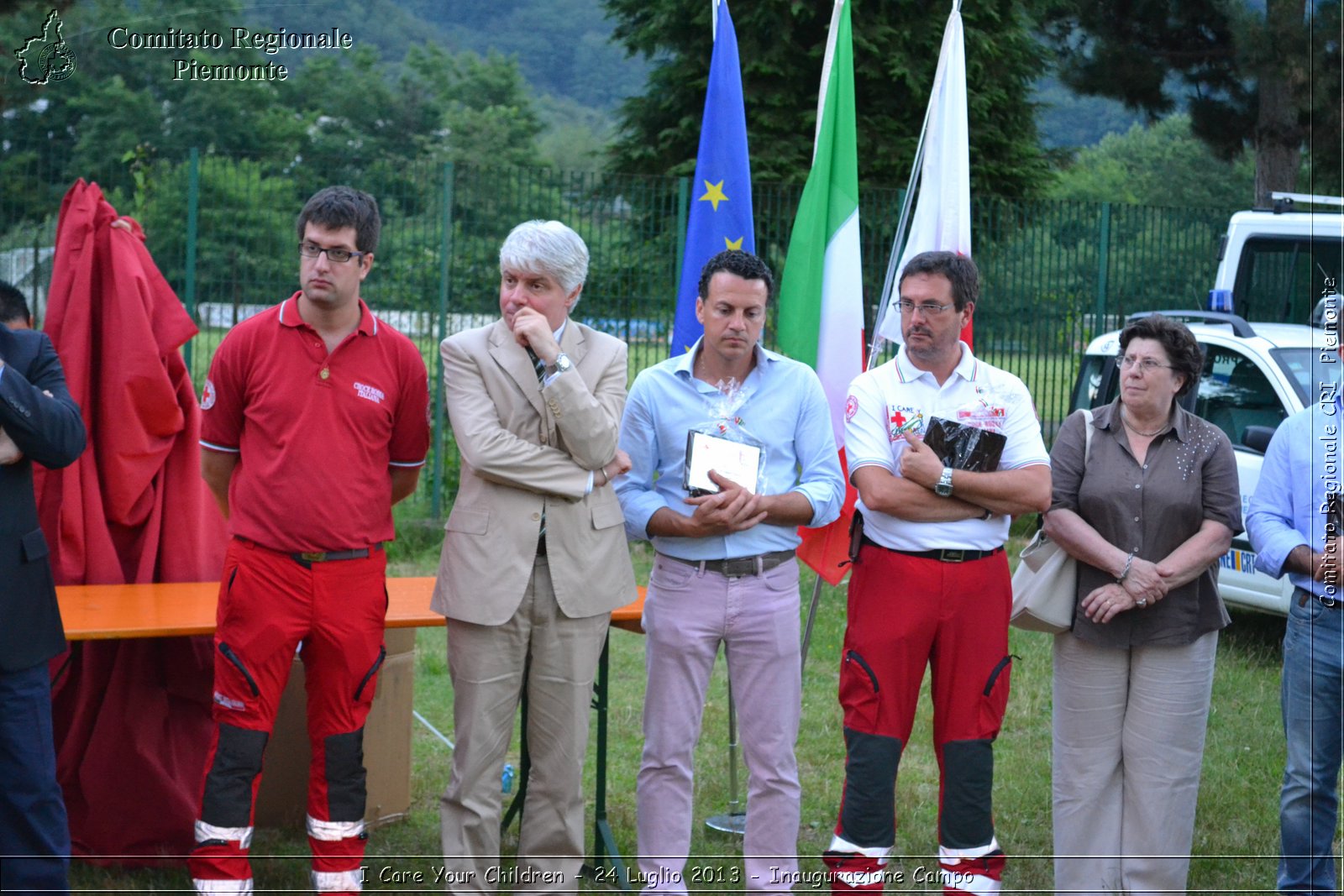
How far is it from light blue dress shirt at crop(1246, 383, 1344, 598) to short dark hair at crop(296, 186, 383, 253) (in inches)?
113

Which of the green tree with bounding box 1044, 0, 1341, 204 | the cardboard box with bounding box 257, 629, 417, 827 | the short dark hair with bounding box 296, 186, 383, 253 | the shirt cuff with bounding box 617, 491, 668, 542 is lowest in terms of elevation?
the cardboard box with bounding box 257, 629, 417, 827

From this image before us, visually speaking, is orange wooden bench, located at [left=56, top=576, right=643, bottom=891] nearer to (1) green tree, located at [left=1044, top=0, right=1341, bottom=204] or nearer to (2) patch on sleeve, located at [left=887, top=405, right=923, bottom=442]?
(2) patch on sleeve, located at [left=887, top=405, right=923, bottom=442]

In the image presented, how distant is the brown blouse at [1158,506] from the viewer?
4.07 m

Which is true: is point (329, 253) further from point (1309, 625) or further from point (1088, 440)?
point (1309, 625)

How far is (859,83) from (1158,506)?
15.1 m

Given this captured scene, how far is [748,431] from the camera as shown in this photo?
4105 millimetres

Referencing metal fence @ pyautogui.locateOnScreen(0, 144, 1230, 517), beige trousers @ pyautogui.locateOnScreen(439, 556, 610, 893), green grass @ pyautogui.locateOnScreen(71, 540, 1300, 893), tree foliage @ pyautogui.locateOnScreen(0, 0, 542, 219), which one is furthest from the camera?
tree foliage @ pyautogui.locateOnScreen(0, 0, 542, 219)

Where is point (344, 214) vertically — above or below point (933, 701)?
above

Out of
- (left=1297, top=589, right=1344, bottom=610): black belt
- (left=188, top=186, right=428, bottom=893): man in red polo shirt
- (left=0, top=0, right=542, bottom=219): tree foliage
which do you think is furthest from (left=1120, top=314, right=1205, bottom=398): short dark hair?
(left=0, top=0, right=542, bottom=219): tree foliage

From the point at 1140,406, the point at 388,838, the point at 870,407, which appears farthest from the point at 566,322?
the point at 388,838

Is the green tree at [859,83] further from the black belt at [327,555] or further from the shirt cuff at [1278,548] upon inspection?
the black belt at [327,555]

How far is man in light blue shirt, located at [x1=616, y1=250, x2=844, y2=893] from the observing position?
4023 mm

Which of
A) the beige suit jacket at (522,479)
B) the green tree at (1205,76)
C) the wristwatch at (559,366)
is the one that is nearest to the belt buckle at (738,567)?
the beige suit jacket at (522,479)

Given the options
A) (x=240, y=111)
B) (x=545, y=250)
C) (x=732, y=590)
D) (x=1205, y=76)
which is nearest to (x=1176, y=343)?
(x=732, y=590)
